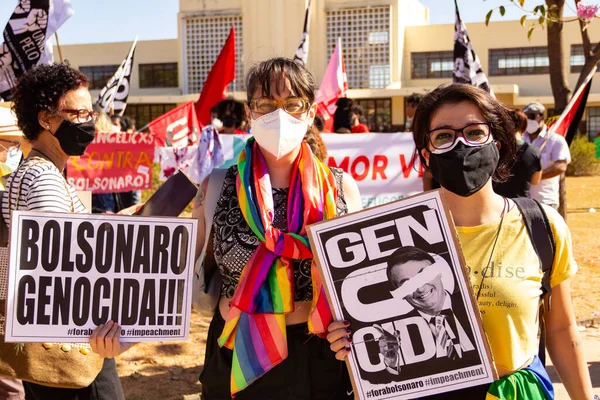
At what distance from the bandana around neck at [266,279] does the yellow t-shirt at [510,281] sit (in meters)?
0.52

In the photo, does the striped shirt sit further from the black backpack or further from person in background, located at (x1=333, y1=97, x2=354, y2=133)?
person in background, located at (x1=333, y1=97, x2=354, y2=133)

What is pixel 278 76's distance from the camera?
7.80ft

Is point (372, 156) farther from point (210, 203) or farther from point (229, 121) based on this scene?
point (210, 203)

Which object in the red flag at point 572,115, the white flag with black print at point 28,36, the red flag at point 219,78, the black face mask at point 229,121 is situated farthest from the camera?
the red flag at point 219,78

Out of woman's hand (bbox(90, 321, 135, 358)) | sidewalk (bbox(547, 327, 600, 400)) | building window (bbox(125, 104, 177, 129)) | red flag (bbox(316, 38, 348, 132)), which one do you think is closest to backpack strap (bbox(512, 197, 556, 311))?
woman's hand (bbox(90, 321, 135, 358))

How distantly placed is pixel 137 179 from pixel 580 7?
5554 millimetres

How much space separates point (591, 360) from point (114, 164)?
6033 mm

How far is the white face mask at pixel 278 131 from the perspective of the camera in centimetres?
239

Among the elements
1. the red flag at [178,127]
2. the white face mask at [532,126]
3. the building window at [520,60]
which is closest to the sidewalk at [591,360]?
the white face mask at [532,126]

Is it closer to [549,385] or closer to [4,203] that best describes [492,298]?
[549,385]

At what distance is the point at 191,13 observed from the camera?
34938 mm

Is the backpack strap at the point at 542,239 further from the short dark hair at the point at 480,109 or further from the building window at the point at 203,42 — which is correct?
the building window at the point at 203,42

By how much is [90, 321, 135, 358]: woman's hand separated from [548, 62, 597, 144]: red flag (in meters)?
5.99

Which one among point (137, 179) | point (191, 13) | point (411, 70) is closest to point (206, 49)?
point (191, 13)
